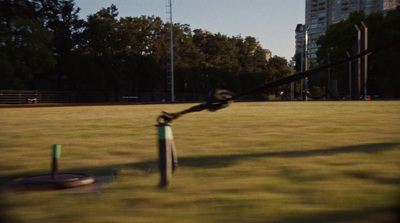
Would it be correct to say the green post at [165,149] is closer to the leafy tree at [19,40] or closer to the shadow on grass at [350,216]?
the shadow on grass at [350,216]

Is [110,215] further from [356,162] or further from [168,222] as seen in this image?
[356,162]

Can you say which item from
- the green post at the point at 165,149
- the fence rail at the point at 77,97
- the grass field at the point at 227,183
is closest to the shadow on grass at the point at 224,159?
the grass field at the point at 227,183

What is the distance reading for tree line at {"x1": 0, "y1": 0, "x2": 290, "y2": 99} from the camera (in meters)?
45.0

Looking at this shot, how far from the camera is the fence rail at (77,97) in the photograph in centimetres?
3225

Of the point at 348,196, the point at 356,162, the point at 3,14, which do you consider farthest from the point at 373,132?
the point at 3,14

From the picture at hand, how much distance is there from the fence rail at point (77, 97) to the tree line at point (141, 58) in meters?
2.40

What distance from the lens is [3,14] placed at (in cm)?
540

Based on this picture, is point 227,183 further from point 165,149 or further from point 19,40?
point 19,40

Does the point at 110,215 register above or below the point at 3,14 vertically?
below

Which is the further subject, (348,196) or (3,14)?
(3,14)

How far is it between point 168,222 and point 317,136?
3.91m

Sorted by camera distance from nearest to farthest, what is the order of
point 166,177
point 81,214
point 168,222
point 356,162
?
point 168,222
point 81,214
point 166,177
point 356,162

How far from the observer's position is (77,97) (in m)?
41.2

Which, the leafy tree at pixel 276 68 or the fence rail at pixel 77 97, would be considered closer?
the fence rail at pixel 77 97
